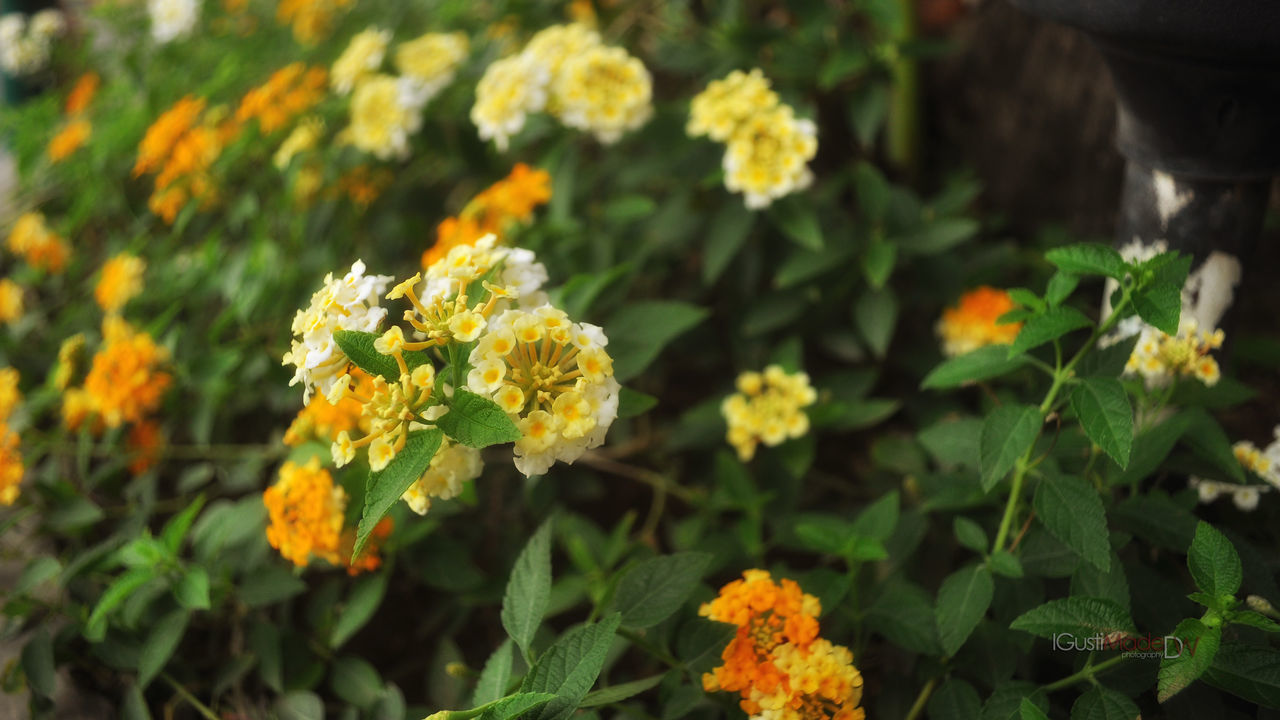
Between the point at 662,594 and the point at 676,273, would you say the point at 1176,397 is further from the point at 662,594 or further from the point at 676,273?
the point at 676,273

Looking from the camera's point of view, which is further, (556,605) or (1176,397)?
(556,605)

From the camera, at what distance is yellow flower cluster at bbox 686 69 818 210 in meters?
1.53

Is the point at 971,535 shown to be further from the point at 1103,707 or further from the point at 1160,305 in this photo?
the point at 1160,305

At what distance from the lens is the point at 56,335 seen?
2.13m

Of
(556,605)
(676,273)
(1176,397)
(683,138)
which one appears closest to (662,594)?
(556,605)

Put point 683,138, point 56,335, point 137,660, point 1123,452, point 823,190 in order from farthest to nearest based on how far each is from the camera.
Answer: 1. point 56,335
2. point 823,190
3. point 683,138
4. point 137,660
5. point 1123,452

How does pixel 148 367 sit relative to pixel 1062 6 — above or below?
below

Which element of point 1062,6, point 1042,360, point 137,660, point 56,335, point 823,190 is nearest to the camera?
point 1062,6

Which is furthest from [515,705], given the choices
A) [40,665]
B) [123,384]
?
[123,384]

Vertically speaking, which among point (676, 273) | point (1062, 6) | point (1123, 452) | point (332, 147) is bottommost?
point (676, 273)

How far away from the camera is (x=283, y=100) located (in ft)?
6.73

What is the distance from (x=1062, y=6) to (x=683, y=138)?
89 centimetres

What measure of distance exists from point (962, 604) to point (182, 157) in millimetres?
1754

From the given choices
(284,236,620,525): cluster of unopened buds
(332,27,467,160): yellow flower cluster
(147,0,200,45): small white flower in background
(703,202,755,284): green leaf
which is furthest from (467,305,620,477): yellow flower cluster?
(147,0,200,45): small white flower in background
